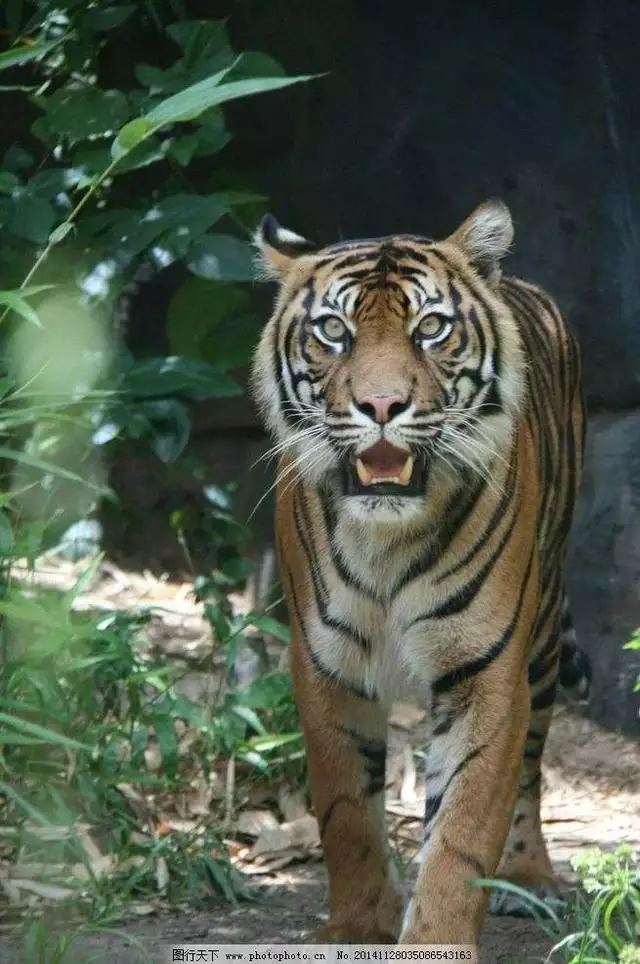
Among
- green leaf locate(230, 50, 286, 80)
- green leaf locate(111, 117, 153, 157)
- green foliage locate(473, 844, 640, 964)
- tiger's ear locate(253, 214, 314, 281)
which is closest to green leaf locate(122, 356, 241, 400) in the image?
tiger's ear locate(253, 214, 314, 281)

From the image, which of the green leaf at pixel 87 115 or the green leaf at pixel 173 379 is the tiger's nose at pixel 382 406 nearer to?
the green leaf at pixel 173 379

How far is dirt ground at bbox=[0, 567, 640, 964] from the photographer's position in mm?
3988

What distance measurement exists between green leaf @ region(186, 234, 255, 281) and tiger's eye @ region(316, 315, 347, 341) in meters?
1.02

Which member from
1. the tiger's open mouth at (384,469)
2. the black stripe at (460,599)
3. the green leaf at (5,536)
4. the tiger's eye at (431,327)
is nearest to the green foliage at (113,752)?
the green leaf at (5,536)

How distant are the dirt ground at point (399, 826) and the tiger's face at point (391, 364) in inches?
46.1

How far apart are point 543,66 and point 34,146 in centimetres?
202

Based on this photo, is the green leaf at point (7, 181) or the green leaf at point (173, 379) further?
the green leaf at point (173, 379)

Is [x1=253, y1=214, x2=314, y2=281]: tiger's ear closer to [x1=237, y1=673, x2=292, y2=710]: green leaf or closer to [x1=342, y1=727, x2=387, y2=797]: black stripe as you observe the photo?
[x1=342, y1=727, x2=387, y2=797]: black stripe

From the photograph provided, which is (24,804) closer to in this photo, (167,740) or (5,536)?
(5,536)

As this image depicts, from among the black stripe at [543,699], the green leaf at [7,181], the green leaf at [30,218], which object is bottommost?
the black stripe at [543,699]

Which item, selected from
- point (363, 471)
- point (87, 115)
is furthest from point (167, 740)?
point (87, 115)

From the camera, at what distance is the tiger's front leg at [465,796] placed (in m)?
3.51

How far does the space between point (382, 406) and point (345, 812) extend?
42.4 inches

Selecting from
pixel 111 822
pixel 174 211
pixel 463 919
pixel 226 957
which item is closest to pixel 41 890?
pixel 111 822
